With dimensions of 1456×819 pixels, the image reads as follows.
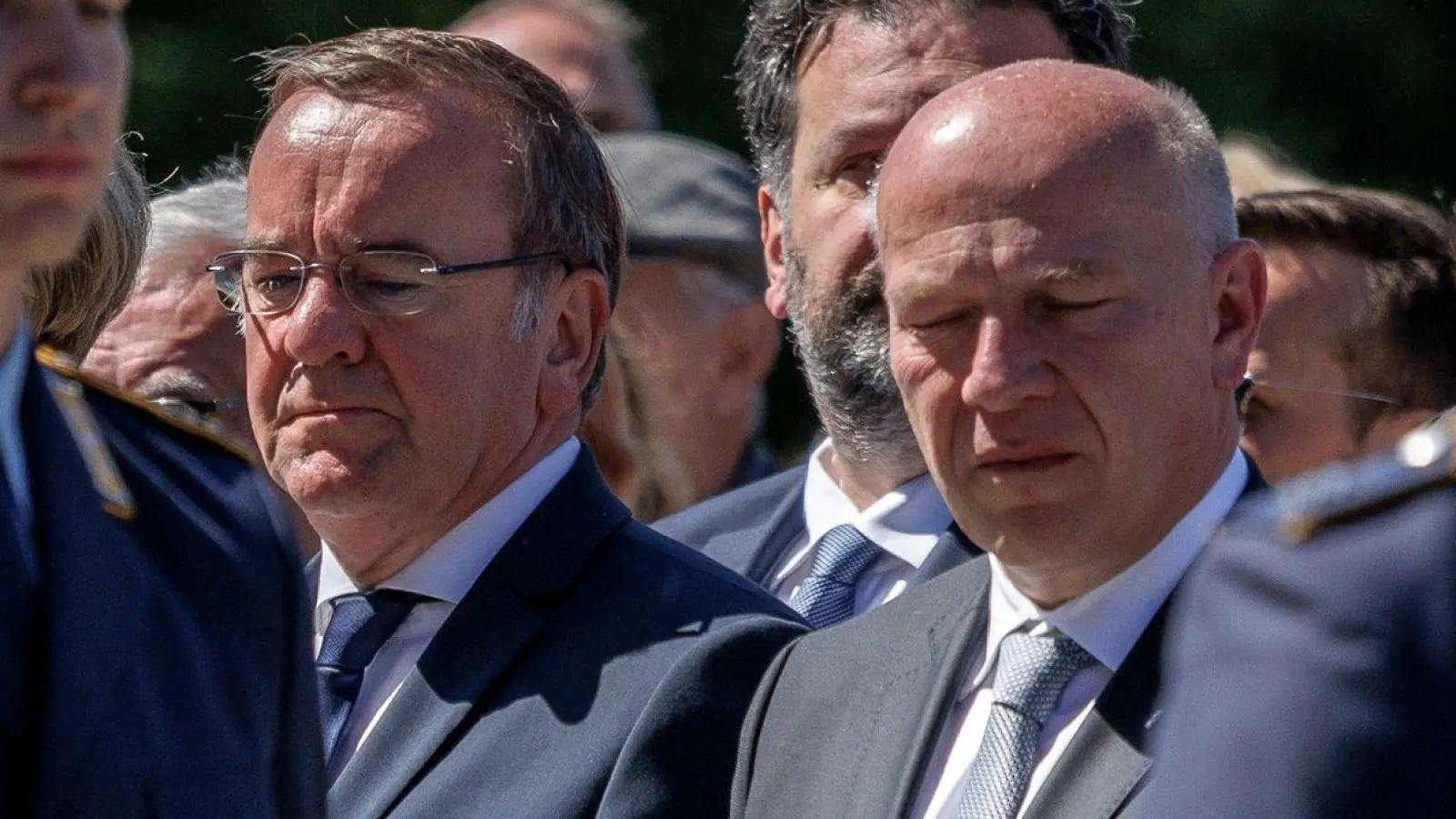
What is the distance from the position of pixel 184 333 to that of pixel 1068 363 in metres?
2.21

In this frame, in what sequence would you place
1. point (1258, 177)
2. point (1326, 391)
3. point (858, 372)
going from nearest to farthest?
point (858, 372)
point (1326, 391)
point (1258, 177)

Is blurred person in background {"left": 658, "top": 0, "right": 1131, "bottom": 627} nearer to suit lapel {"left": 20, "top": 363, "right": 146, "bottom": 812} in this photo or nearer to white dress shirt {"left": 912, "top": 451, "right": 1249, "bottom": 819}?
white dress shirt {"left": 912, "top": 451, "right": 1249, "bottom": 819}

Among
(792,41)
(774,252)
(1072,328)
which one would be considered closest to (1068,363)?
(1072,328)

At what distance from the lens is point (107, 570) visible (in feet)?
7.41

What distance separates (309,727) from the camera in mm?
2510

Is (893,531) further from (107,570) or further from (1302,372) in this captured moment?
(107,570)

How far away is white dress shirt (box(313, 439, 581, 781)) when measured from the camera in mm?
3598

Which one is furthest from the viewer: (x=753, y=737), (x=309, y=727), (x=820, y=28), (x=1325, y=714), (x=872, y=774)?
(x=820, y=28)

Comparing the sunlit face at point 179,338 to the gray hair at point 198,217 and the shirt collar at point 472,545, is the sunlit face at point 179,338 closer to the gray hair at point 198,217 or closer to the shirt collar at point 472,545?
the gray hair at point 198,217

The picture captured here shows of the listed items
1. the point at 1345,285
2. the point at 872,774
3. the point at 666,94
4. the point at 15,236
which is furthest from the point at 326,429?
the point at 666,94

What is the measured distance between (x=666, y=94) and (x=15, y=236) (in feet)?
29.3

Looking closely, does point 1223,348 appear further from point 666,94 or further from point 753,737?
point 666,94

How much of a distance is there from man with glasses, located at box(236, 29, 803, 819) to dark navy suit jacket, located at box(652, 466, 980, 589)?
0.58 metres

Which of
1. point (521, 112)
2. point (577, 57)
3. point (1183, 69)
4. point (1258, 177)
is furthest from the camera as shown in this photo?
point (1183, 69)
